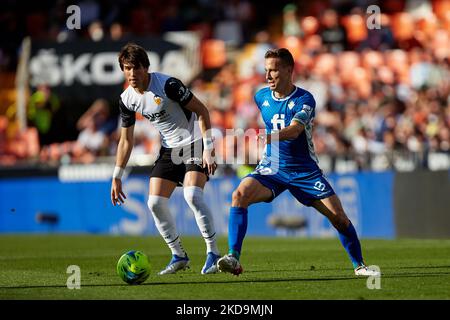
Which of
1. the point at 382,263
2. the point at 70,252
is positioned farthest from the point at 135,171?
the point at 382,263

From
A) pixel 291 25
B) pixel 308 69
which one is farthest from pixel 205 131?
pixel 291 25

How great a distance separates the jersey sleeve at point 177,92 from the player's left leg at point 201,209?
781mm

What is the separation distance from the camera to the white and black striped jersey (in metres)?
10.8

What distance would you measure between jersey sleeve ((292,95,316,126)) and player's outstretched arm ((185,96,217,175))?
0.93 m

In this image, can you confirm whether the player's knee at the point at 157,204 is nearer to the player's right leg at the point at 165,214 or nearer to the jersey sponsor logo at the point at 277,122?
the player's right leg at the point at 165,214

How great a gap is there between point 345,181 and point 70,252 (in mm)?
6092

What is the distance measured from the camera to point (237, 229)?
403 inches

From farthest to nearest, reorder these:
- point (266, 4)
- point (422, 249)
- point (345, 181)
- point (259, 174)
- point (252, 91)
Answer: point (266, 4), point (252, 91), point (345, 181), point (422, 249), point (259, 174)

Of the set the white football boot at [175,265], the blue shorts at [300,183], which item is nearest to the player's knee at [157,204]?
the white football boot at [175,265]

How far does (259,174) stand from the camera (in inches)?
412

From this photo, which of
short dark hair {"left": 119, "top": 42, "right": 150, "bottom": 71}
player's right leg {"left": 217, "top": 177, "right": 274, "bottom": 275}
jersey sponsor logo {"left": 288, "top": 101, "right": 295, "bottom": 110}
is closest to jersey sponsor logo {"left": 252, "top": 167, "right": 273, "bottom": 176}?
player's right leg {"left": 217, "top": 177, "right": 274, "bottom": 275}

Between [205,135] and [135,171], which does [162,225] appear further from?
[135,171]

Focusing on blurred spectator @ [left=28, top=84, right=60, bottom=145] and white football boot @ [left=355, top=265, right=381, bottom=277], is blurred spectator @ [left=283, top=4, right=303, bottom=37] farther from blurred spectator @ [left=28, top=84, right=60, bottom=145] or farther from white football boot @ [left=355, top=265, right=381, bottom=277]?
white football boot @ [left=355, top=265, right=381, bottom=277]

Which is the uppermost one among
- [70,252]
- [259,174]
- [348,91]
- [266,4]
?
[266,4]
